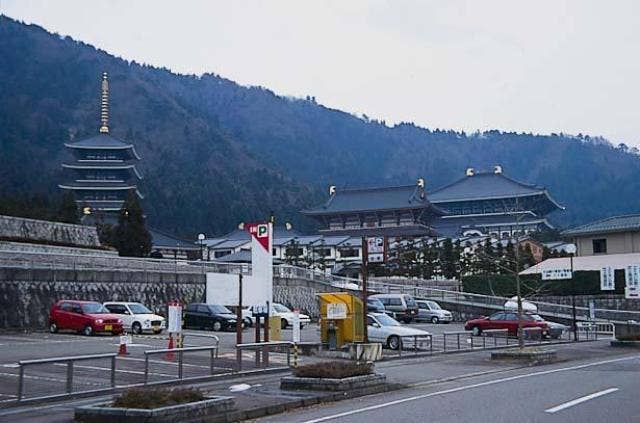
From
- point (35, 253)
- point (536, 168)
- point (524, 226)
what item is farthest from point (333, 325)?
point (536, 168)

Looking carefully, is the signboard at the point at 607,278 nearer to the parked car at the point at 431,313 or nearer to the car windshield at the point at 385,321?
the parked car at the point at 431,313

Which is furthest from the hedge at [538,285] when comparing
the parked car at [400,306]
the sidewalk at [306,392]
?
the sidewalk at [306,392]

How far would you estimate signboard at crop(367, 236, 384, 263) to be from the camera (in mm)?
23938

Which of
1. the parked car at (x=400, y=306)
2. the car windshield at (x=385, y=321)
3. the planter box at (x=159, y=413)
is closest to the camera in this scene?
the planter box at (x=159, y=413)

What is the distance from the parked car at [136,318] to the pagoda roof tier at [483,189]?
68376 millimetres

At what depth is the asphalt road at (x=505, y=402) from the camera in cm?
1209

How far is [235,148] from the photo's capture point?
14950 centimetres

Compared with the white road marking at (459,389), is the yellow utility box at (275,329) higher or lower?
higher

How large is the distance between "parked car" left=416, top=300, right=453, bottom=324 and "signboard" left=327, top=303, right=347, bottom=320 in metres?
21.4

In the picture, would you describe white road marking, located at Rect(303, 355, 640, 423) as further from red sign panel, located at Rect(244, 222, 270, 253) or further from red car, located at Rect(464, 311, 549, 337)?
red car, located at Rect(464, 311, 549, 337)

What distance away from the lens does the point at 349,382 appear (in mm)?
15977

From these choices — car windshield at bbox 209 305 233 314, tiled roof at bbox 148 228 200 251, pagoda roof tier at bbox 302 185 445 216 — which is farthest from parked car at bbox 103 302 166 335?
pagoda roof tier at bbox 302 185 445 216

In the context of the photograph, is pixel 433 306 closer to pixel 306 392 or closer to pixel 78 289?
pixel 78 289

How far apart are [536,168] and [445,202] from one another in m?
82.6
